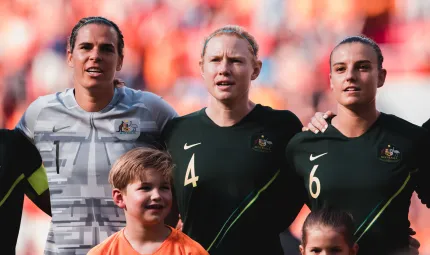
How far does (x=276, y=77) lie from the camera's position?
7586mm

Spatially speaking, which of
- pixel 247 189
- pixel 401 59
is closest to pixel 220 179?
pixel 247 189

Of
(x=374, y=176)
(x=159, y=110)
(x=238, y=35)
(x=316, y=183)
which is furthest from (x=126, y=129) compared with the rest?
(x=374, y=176)

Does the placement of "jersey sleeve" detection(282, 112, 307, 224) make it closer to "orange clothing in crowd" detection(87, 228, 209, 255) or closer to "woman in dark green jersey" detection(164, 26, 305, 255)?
"woman in dark green jersey" detection(164, 26, 305, 255)

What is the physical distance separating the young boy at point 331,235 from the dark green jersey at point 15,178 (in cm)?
148

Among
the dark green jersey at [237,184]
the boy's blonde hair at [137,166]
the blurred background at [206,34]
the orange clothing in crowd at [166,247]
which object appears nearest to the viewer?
the orange clothing in crowd at [166,247]

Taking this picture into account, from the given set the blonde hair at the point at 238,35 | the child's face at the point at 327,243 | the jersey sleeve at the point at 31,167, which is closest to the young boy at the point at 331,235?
the child's face at the point at 327,243

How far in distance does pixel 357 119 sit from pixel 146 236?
113cm

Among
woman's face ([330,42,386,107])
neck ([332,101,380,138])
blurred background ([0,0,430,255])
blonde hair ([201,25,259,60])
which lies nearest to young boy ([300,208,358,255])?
neck ([332,101,380,138])

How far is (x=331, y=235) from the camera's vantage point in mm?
3510

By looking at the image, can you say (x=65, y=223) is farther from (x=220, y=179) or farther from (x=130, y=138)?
(x=220, y=179)

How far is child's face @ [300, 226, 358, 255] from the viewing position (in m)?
3.50

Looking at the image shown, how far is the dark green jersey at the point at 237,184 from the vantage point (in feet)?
12.7

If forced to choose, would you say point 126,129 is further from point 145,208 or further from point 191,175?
point 145,208

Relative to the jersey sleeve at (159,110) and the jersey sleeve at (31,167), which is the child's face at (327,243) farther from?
the jersey sleeve at (31,167)
